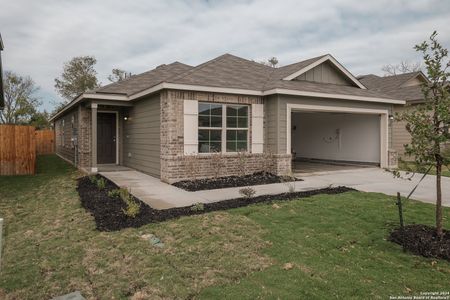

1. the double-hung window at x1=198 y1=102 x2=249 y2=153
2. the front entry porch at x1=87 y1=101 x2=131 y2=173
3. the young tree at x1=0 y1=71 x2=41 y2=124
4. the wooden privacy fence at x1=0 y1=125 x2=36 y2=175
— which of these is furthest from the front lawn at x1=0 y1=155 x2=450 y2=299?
the young tree at x1=0 y1=71 x2=41 y2=124

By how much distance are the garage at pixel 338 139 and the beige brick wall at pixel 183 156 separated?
2486 millimetres

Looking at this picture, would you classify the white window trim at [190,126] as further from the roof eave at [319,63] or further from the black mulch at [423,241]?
the black mulch at [423,241]

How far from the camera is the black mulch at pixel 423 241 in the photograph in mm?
4220

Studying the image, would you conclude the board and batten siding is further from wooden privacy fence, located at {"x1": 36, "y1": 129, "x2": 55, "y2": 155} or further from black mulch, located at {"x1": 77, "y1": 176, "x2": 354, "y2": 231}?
wooden privacy fence, located at {"x1": 36, "y1": 129, "x2": 55, "y2": 155}

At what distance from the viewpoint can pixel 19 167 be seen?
12445 millimetres

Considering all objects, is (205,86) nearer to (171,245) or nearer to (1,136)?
(171,245)

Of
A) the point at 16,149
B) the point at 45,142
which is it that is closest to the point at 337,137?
the point at 16,149

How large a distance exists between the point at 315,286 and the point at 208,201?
4050mm

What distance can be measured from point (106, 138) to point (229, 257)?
12.3 metres

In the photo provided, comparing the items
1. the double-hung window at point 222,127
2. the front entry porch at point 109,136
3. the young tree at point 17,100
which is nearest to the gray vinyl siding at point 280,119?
the double-hung window at point 222,127

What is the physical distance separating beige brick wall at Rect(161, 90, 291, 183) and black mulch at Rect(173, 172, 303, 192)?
0.94ft

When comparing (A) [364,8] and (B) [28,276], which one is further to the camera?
(A) [364,8]

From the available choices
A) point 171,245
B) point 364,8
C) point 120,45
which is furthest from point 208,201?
point 120,45

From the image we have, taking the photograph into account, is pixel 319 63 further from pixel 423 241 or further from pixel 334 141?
pixel 423 241
